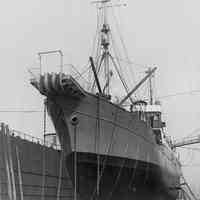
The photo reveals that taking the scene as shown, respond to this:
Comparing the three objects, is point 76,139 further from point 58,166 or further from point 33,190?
point 58,166

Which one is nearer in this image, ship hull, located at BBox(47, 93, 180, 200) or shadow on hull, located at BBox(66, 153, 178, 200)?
ship hull, located at BBox(47, 93, 180, 200)

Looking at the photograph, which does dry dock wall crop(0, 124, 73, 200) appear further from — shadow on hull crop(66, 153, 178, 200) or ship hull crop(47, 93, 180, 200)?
shadow on hull crop(66, 153, 178, 200)

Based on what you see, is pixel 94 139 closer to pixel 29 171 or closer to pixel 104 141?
pixel 104 141

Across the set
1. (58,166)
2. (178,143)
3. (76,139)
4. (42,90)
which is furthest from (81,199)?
(178,143)

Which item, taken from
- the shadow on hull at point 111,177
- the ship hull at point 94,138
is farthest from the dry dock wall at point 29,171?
the shadow on hull at point 111,177

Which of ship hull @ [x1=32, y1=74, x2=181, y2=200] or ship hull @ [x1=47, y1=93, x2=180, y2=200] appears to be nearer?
ship hull @ [x1=32, y1=74, x2=181, y2=200]

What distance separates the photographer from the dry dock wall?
15.1 metres

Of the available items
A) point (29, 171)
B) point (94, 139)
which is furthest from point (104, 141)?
point (29, 171)

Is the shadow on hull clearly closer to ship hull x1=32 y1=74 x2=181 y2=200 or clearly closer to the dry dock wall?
ship hull x1=32 y1=74 x2=181 y2=200

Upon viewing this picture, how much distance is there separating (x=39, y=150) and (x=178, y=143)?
945 inches

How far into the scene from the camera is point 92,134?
14.6 m

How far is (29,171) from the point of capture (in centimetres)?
1742

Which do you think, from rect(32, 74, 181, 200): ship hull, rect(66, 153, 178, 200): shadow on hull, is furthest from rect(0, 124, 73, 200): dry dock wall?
rect(66, 153, 178, 200): shadow on hull

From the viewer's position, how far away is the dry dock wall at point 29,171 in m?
15.1
